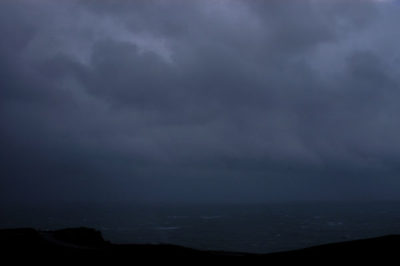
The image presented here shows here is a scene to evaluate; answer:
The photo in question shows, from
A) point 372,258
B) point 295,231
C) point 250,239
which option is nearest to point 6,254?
point 372,258

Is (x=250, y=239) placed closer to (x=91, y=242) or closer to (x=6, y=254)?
(x=91, y=242)

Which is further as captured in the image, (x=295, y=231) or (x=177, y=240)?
(x=295, y=231)

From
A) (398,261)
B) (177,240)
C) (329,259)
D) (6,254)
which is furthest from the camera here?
(177,240)

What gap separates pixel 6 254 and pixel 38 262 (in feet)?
6.35

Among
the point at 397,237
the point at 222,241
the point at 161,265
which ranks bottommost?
the point at 222,241

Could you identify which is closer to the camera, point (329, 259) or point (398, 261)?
point (398, 261)

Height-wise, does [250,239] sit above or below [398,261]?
below

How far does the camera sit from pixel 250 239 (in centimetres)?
8050

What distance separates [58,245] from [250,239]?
233ft

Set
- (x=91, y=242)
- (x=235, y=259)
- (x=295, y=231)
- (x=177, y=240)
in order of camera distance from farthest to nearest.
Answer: (x=295, y=231), (x=177, y=240), (x=91, y=242), (x=235, y=259)

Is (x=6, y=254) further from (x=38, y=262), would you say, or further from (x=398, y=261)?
(x=398, y=261)

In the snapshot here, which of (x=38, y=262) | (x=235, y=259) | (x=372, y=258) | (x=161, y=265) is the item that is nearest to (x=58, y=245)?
(x=38, y=262)

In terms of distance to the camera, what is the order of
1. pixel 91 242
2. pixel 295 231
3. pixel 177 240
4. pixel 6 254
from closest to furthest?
pixel 6 254
pixel 91 242
pixel 177 240
pixel 295 231

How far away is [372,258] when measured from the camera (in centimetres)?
1009
